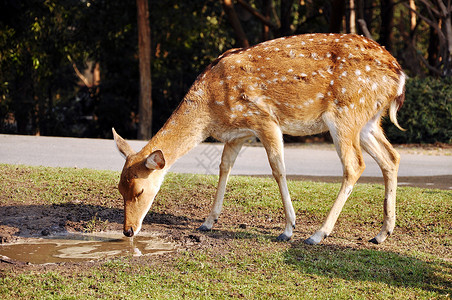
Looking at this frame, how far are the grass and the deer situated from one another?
541 mm

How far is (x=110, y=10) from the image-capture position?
22.2 m

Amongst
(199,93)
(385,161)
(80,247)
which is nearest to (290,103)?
(199,93)

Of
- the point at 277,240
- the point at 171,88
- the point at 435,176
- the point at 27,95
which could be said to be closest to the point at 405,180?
the point at 435,176

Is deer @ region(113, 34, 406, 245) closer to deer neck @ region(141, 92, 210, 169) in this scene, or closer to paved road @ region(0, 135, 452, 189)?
deer neck @ region(141, 92, 210, 169)

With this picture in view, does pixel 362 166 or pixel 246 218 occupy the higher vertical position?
pixel 362 166

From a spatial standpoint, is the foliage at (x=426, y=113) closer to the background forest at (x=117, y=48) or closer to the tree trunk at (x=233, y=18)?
the background forest at (x=117, y=48)

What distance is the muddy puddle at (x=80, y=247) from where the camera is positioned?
5910 millimetres

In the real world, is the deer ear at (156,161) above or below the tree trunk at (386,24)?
below

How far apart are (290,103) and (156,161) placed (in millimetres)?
1610

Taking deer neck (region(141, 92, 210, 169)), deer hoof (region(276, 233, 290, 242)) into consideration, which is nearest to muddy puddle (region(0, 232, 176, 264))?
deer neck (region(141, 92, 210, 169))

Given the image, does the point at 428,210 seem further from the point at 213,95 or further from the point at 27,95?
the point at 27,95

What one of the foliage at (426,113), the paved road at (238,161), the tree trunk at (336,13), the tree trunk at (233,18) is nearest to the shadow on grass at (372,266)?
the paved road at (238,161)

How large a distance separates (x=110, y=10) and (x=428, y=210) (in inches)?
664

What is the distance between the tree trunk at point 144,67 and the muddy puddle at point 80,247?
12.4m
